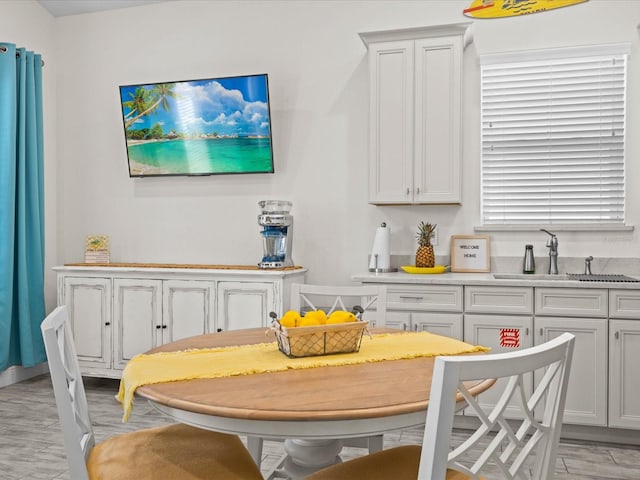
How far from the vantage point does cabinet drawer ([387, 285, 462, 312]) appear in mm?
3330

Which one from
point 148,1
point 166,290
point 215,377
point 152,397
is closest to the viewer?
point 152,397

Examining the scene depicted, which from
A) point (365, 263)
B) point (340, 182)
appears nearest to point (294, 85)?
point (340, 182)

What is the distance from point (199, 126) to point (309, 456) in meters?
3.03

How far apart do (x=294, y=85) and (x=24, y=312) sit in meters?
2.60

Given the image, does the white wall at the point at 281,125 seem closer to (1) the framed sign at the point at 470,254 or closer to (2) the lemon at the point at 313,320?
(1) the framed sign at the point at 470,254

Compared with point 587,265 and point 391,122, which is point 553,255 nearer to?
point 587,265

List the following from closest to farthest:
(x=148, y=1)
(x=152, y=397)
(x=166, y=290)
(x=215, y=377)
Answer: (x=152, y=397) < (x=215, y=377) < (x=166, y=290) < (x=148, y=1)

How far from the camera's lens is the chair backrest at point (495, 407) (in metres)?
1.06

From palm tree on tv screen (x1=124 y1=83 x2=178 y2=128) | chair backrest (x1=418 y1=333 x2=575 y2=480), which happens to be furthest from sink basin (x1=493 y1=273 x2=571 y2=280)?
palm tree on tv screen (x1=124 y1=83 x2=178 y2=128)

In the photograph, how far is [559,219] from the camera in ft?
12.2

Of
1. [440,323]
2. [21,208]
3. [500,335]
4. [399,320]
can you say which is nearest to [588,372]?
[500,335]

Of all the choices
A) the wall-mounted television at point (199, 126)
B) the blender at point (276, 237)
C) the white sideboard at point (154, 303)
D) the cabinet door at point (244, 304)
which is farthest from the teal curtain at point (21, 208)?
the blender at point (276, 237)

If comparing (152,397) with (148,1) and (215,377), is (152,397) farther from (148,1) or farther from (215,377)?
(148,1)

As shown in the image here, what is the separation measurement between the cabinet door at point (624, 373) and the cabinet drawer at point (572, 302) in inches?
4.3
